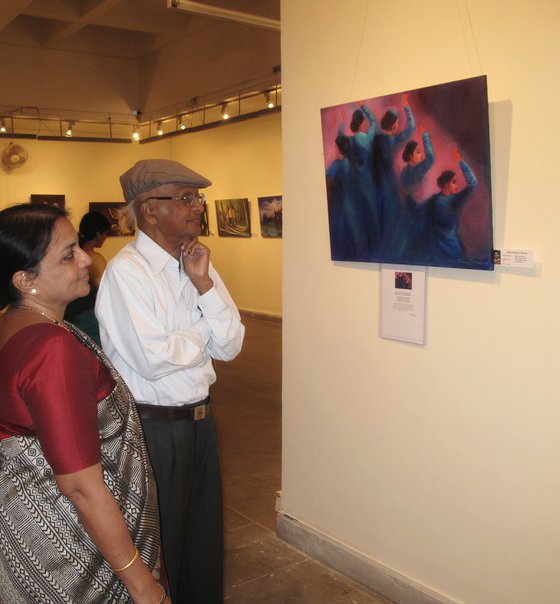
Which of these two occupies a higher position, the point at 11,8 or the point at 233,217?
the point at 11,8

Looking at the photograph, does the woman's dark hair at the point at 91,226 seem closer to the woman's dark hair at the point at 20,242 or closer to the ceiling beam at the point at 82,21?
the woman's dark hair at the point at 20,242

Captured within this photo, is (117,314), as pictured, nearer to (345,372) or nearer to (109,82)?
(345,372)

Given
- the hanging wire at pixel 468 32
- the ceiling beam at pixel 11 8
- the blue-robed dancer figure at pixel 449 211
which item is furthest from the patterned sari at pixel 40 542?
the ceiling beam at pixel 11 8

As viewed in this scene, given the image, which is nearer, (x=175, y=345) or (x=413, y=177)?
(x=175, y=345)

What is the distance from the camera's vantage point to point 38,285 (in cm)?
179

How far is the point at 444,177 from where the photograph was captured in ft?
8.93

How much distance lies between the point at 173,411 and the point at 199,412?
118 mm

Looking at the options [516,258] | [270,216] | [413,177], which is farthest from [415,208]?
[270,216]

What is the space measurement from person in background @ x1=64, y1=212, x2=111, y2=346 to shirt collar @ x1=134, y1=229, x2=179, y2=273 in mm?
1779

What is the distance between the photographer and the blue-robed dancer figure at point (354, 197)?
121 inches

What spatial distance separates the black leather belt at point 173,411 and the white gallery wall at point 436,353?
98 cm

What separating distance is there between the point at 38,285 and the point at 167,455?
1.11 m

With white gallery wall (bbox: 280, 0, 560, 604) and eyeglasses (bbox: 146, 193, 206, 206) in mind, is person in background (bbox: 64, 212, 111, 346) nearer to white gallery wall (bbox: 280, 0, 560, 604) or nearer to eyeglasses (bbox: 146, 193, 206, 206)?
white gallery wall (bbox: 280, 0, 560, 604)

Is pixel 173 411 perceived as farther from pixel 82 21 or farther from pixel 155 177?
pixel 82 21
